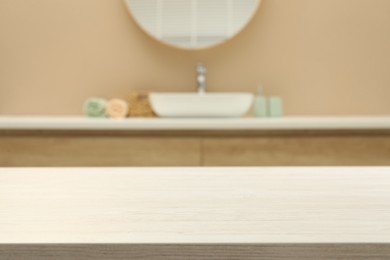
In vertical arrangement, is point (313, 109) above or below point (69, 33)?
below

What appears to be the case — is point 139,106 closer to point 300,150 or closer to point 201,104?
point 201,104

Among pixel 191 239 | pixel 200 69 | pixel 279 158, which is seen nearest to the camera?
pixel 191 239

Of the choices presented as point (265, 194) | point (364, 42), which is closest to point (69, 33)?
point (364, 42)

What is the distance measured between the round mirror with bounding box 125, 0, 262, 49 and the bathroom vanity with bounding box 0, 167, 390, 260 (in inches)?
67.4

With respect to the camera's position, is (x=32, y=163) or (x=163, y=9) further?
(x=163, y=9)

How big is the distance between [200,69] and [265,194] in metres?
1.64

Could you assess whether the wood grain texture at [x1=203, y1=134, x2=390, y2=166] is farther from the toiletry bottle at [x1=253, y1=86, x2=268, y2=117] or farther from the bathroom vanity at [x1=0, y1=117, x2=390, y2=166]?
the toiletry bottle at [x1=253, y1=86, x2=268, y2=117]

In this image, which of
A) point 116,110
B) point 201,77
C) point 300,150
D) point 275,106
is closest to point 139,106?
point 116,110

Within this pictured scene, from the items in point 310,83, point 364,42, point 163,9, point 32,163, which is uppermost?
point 163,9

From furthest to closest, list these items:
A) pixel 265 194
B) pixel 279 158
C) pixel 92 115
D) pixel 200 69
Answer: pixel 200 69 < pixel 92 115 < pixel 279 158 < pixel 265 194

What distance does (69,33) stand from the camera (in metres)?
2.23

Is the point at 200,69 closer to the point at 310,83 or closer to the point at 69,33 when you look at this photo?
the point at 310,83
